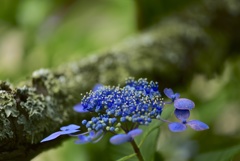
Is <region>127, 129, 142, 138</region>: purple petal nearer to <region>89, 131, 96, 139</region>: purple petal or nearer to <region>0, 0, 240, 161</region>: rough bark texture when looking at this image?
<region>89, 131, 96, 139</region>: purple petal

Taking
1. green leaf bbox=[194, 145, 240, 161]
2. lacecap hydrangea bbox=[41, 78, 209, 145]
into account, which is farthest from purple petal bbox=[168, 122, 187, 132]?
green leaf bbox=[194, 145, 240, 161]

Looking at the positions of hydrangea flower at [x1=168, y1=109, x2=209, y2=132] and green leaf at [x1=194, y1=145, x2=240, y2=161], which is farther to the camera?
green leaf at [x1=194, y1=145, x2=240, y2=161]

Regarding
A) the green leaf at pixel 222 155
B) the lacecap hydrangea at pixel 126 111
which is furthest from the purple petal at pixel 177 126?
the green leaf at pixel 222 155

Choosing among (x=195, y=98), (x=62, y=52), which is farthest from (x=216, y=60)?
(x=62, y=52)

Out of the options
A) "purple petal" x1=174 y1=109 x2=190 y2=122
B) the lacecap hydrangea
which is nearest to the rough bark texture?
the lacecap hydrangea

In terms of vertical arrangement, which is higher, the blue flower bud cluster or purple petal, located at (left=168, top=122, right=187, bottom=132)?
the blue flower bud cluster

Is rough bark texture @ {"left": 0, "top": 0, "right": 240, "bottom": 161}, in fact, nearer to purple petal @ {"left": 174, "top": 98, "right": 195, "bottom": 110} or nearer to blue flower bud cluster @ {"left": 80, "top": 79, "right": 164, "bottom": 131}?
blue flower bud cluster @ {"left": 80, "top": 79, "right": 164, "bottom": 131}

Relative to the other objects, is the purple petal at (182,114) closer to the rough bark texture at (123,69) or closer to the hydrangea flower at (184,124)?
the hydrangea flower at (184,124)

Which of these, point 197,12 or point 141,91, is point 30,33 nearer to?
point 197,12

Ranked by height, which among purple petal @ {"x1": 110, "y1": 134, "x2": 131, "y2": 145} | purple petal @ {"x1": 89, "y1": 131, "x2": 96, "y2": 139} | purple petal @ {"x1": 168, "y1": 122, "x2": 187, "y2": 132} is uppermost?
purple petal @ {"x1": 89, "y1": 131, "x2": 96, "y2": 139}
